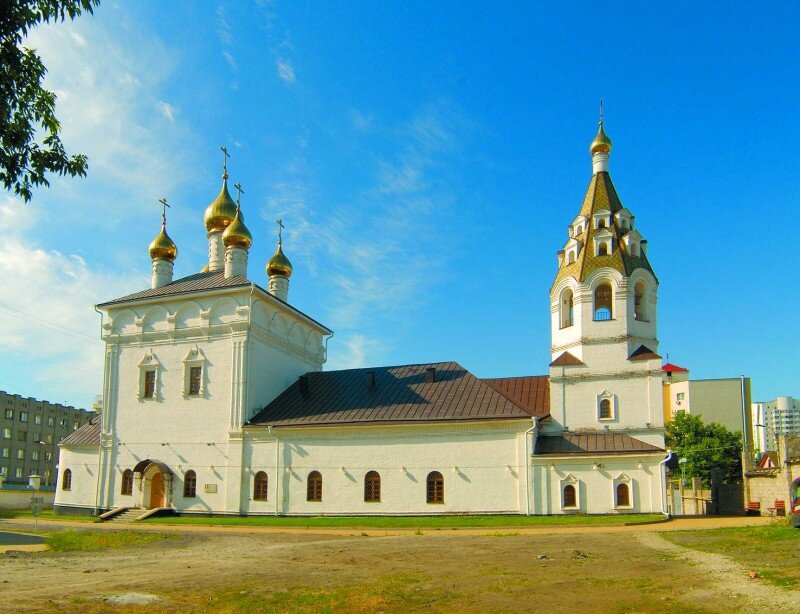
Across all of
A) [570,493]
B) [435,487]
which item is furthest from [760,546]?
[435,487]

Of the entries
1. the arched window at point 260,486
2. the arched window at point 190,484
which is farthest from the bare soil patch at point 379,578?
the arched window at point 190,484

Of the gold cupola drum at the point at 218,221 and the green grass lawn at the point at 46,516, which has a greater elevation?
the gold cupola drum at the point at 218,221

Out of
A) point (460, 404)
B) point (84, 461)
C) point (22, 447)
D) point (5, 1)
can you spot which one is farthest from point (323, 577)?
point (22, 447)

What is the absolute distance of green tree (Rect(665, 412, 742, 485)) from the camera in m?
45.3

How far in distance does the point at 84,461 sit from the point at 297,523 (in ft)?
41.4

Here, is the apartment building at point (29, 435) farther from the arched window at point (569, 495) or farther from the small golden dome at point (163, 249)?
the arched window at point (569, 495)

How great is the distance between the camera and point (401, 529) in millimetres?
22734

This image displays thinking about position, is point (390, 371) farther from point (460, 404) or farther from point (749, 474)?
point (749, 474)

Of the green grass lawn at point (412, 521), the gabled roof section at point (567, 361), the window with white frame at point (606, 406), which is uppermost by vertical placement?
the gabled roof section at point (567, 361)

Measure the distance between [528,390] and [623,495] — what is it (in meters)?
5.87

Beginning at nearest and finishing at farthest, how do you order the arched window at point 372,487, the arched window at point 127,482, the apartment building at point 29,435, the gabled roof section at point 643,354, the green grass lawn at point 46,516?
the gabled roof section at point 643,354
the arched window at point 372,487
the green grass lawn at point 46,516
the arched window at point 127,482
the apartment building at point 29,435

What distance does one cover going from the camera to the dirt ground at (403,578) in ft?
31.7

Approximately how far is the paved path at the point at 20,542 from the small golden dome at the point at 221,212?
1732 cm

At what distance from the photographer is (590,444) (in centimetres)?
2591
